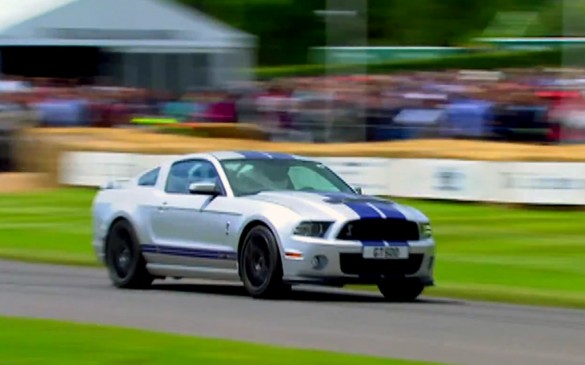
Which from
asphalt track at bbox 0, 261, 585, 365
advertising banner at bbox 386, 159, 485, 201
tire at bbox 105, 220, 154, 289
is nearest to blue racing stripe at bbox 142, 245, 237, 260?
tire at bbox 105, 220, 154, 289

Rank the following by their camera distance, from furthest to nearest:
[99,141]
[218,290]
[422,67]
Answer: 1. [422,67]
2. [99,141]
3. [218,290]

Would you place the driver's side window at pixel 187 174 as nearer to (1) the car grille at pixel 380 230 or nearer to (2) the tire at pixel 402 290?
(1) the car grille at pixel 380 230

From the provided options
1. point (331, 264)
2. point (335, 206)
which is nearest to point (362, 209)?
point (335, 206)

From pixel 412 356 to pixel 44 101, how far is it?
2535 centimetres

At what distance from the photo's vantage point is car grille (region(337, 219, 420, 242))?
13.5 meters

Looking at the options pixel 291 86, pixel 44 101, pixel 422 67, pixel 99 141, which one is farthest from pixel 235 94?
pixel 422 67

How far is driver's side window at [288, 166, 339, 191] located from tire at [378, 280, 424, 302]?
107cm

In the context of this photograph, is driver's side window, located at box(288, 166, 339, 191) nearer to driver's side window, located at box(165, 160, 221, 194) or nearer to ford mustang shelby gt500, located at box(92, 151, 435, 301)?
ford mustang shelby gt500, located at box(92, 151, 435, 301)

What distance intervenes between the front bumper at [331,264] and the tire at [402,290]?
0.87 ft

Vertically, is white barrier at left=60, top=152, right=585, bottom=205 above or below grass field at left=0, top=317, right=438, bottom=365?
below

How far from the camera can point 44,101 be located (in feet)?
113

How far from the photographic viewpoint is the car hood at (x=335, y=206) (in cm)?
1348

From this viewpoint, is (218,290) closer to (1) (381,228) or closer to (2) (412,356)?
(1) (381,228)

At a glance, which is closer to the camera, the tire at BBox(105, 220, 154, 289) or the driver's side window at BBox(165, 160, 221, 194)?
the driver's side window at BBox(165, 160, 221, 194)
